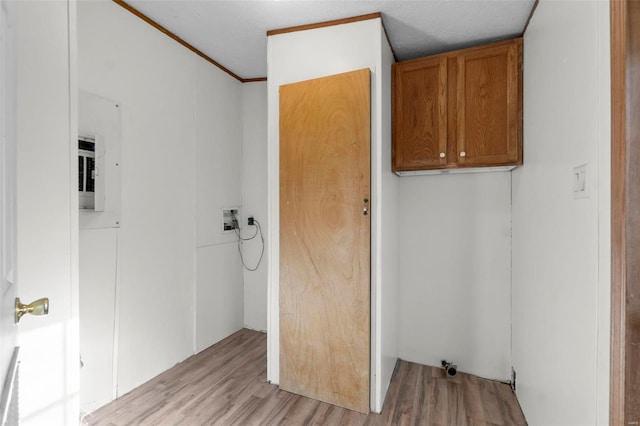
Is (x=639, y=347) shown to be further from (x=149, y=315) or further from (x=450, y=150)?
(x=149, y=315)

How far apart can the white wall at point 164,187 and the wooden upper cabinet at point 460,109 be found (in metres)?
1.64

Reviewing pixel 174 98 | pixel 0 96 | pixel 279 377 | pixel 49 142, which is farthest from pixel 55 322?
pixel 174 98

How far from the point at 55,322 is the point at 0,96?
0.73m

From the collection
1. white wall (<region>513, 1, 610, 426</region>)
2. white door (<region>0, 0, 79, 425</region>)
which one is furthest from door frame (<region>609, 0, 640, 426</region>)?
white door (<region>0, 0, 79, 425</region>)

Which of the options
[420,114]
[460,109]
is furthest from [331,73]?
[460,109]

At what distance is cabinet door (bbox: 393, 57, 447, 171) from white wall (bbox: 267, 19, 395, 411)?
0.61 feet

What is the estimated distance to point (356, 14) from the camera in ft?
6.53

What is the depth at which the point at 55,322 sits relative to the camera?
0.99 metres

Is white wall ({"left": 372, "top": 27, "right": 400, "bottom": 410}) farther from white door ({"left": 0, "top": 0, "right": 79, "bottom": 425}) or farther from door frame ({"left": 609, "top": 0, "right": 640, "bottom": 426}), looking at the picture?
white door ({"left": 0, "top": 0, "right": 79, "bottom": 425})

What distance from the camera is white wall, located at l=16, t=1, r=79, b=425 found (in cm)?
92

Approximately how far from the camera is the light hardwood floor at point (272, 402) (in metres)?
1.88

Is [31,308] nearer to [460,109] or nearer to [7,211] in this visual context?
[7,211]

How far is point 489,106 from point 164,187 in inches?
94.2

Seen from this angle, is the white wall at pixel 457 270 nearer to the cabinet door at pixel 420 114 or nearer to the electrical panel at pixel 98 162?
the cabinet door at pixel 420 114
